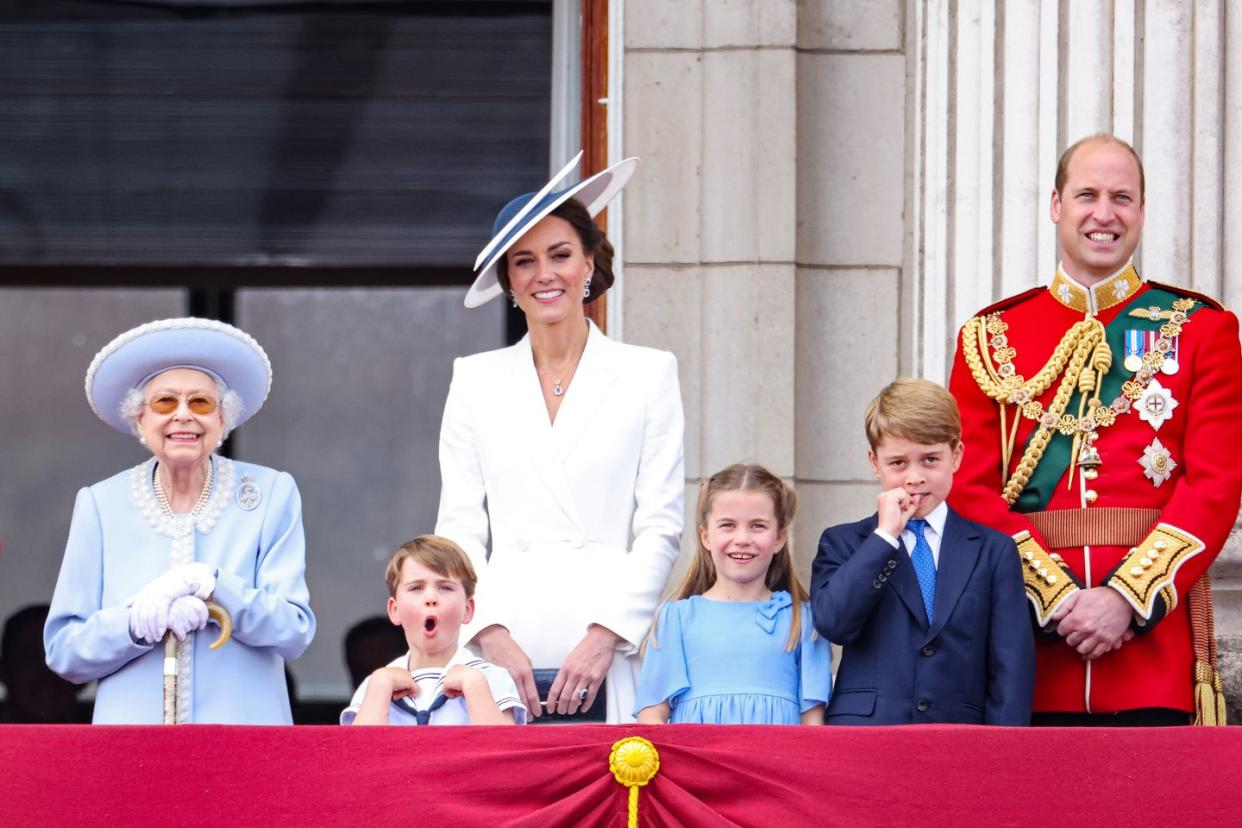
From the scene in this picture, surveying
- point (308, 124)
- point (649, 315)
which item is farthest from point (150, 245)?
point (649, 315)

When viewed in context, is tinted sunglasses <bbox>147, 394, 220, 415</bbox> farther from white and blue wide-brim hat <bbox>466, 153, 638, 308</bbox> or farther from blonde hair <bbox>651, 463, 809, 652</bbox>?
blonde hair <bbox>651, 463, 809, 652</bbox>

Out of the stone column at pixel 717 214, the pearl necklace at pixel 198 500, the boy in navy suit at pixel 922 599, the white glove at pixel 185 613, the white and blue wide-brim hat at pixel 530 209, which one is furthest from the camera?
the stone column at pixel 717 214

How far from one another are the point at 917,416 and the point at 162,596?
1.53 meters

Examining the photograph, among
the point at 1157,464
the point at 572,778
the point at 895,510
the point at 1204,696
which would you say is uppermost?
the point at 1157,464

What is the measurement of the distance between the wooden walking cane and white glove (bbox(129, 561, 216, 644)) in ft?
0.09

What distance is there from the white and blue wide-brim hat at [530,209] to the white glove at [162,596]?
0.94 meters

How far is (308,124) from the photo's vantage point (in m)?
7.46

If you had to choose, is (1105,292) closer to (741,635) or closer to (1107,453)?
(1107,453)

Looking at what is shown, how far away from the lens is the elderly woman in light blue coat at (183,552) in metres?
4.41

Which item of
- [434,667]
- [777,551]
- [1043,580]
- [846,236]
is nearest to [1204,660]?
[1043,580]

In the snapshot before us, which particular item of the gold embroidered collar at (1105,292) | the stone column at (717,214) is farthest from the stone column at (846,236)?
the gold embroidered collar at (1105,292)

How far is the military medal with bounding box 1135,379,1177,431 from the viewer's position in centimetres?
453

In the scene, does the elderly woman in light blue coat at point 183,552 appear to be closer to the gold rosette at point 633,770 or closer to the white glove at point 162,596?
the white glove at point 162,596

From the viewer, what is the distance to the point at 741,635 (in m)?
4.44
